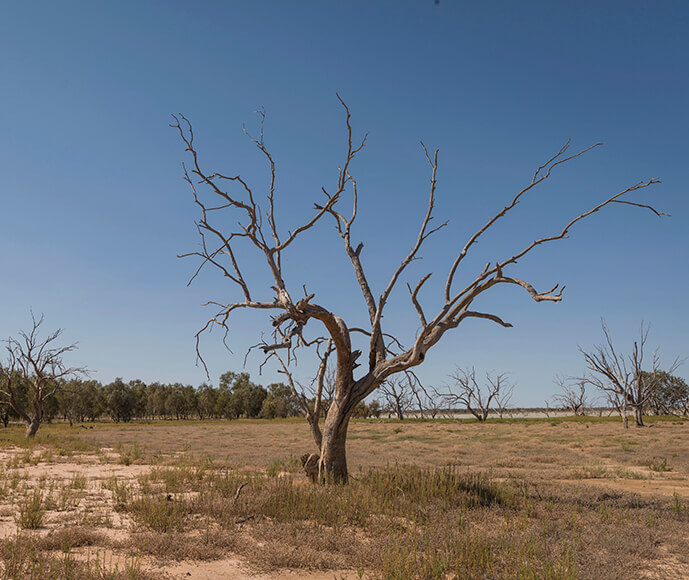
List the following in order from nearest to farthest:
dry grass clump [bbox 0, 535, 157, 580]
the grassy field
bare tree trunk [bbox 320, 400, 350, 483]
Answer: dry grass clump [bbox 0, 535, 157, 580]
the grassy field
bare tree trunk [bbox 320, 400, 350, 483]

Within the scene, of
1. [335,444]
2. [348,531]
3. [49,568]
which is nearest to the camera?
[49,568]

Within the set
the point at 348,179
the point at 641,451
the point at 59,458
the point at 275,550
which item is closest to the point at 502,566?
the point at 275,550

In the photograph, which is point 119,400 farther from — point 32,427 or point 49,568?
point 49,568

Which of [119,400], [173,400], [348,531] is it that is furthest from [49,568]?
[173,400]

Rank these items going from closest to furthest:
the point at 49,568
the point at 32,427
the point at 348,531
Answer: the point at 49,568, the point at 348,531, the point at 32,427

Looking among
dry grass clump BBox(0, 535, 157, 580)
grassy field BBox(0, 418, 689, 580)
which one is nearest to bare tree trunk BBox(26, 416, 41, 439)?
grassy field BBox(0, 418, 689, 580)

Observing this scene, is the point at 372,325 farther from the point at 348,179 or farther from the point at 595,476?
the point at 595,476

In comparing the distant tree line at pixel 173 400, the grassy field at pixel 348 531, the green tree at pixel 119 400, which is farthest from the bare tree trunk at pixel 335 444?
the green tree at pixel 119 400

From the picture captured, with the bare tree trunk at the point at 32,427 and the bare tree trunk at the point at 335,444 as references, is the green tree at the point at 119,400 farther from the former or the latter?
the bare tree trunk at the point at 335,444

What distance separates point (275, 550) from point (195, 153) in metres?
Answer: 8.21

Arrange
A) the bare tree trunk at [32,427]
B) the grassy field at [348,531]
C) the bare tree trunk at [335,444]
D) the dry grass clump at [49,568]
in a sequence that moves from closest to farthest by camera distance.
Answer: the dry grass clump at [49,568], the grassy field at [348,531], the bare tree trunk at [335,444], the bare tree trunk at [32,427]

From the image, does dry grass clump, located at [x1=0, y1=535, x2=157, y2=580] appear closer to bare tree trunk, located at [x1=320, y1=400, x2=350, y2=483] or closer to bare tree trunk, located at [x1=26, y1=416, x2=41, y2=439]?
bare tree trunk, located at [x1=320, y1=400, x2=350, y2=483]

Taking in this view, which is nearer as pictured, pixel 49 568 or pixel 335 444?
pixel 49 568

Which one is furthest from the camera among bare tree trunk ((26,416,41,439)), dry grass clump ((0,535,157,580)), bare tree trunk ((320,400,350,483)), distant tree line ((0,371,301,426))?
distant tree line ((0,371,301,426))
